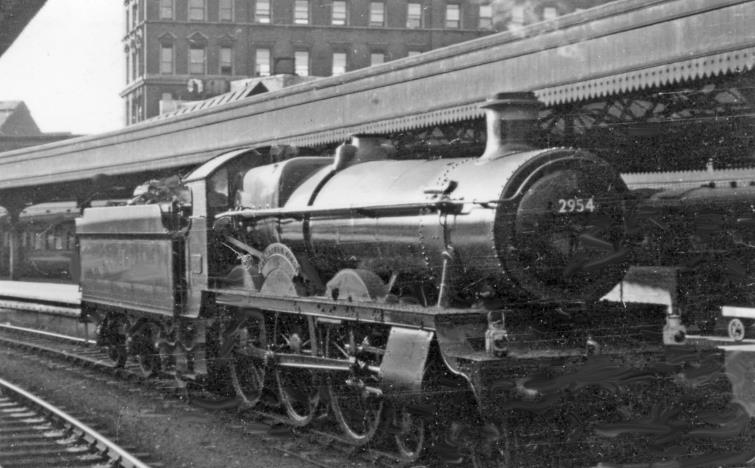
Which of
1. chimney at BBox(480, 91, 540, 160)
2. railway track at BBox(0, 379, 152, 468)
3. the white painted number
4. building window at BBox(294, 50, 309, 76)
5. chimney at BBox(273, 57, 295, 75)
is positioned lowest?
railway track at BBox(0, 379, 152, 468)

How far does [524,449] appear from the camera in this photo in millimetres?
6578

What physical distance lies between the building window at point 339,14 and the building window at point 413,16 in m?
3.32

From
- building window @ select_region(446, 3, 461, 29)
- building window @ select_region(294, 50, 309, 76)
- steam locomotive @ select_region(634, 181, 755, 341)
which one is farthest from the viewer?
building window @ select_region(294, 50, 309, 76)

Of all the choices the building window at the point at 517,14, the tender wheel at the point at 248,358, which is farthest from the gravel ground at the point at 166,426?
the building window at the point at 517,14

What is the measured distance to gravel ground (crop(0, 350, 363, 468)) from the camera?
27.2 feet

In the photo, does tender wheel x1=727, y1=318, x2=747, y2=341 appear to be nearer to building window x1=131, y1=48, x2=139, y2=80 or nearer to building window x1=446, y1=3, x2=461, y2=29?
building window x1=446, y1=3, x2=461, y2=29

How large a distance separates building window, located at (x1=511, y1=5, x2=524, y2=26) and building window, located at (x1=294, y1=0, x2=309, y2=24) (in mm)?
33425

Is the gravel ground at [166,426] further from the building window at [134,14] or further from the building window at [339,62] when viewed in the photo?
the building window at [339,62]

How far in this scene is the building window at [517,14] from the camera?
523 inches

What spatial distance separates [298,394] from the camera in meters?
9.57

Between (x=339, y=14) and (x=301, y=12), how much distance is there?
2382mm

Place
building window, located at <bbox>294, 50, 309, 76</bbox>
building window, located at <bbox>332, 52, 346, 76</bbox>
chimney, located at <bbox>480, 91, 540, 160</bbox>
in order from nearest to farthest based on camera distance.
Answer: chimney, located at <bbox>480, 91, 540, 160</bbox> < building window, located at <bbox>294, 50, 309, 76</bbox> < building window, located at <bbox>332, 52, 346, 76</bbox>

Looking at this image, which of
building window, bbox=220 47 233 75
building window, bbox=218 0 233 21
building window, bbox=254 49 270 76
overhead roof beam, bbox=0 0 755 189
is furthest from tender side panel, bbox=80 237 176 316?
building window, bbox=220 47 233 75

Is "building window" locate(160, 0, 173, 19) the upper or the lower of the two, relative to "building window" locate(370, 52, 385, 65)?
upper
